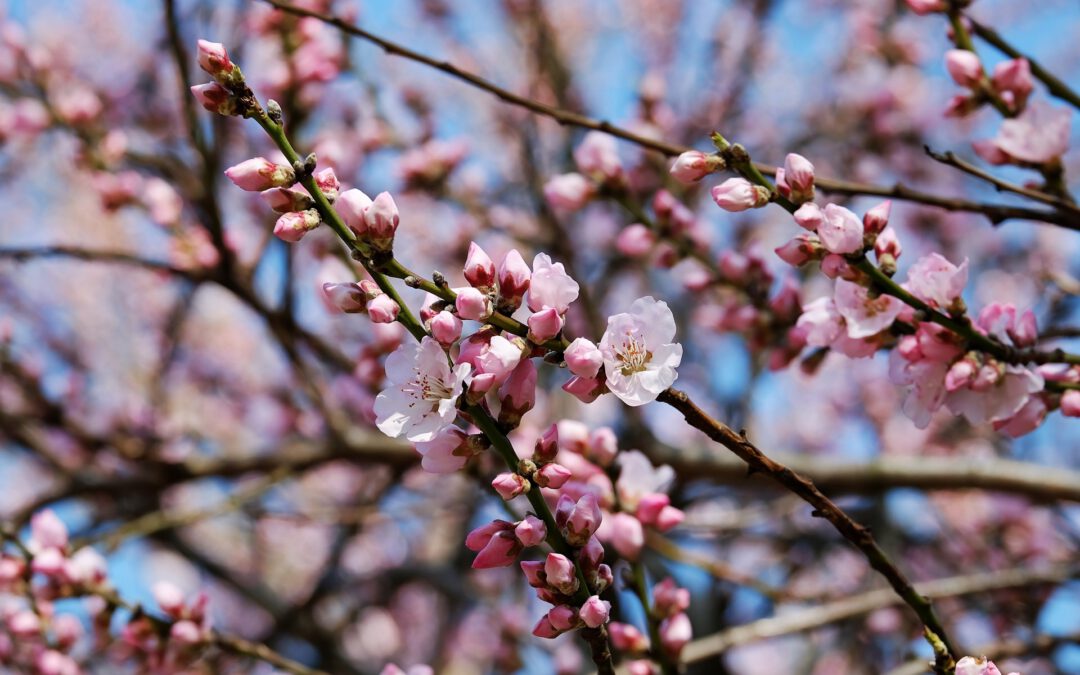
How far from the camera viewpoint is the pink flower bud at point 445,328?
110 cm

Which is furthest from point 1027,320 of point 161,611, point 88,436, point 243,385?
point 243,385

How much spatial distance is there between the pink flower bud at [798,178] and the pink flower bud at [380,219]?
24.8 inches

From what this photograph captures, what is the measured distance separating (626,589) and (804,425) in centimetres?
606

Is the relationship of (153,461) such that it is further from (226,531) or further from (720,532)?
(226,531)

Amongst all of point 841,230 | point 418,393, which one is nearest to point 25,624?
point 418,393

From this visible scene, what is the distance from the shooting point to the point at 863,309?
1.42m

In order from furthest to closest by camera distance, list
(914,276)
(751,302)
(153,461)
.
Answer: (153,461) < (751,302) < (914,276)

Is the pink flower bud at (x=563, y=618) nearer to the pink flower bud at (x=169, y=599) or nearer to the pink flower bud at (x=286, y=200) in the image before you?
the pink flower bud at (x=286, y=200)

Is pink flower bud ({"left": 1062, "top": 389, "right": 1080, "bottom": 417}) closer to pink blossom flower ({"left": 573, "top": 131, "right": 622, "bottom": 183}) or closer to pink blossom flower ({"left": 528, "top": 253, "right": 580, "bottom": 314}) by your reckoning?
pink blossom flower ({"left": 528, "top": 253, "right": 580, "bottom": 314})

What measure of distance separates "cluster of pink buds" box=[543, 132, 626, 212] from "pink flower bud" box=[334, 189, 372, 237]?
3.83 ft

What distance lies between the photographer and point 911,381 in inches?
57.4

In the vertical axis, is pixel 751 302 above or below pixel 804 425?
above

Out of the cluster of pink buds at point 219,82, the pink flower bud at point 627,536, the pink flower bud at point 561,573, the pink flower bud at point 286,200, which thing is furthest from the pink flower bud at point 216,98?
the pink flower bud at point 627,536

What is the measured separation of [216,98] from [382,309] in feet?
1.17
